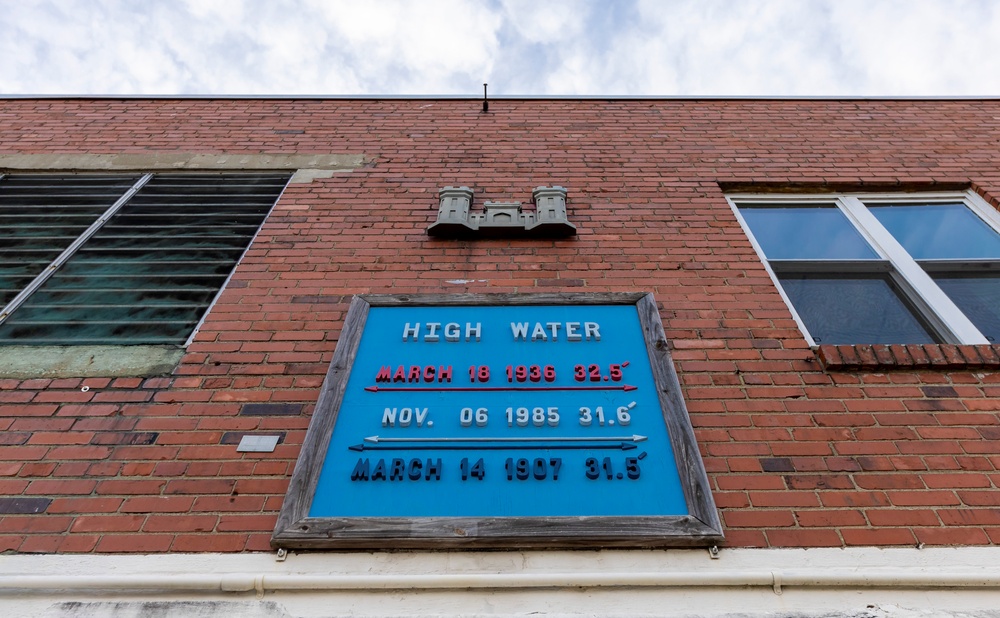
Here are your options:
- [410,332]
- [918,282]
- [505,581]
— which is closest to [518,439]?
[505,581]

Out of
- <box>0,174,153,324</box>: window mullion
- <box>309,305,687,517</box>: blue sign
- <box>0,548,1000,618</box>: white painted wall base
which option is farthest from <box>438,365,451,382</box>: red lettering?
<box>0,174,153,324</box>: window mullion

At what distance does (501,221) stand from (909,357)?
2780mm

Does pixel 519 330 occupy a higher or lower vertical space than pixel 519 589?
higher

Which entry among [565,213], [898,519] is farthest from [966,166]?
[898,519]

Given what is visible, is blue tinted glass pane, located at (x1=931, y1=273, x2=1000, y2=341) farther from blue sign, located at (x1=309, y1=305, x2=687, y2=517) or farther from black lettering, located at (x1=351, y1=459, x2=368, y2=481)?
black lettering, located at (x1=351, y1=459, x2=368, y2=481)

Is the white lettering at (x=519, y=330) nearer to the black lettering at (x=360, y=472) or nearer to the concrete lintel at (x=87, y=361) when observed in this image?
the black lettering at (x=360, y=472)

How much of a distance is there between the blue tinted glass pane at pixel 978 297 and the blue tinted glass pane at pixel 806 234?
1.66ft

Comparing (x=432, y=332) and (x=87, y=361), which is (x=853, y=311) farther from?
(x=87, y=361)

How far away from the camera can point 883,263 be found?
4.38 meters

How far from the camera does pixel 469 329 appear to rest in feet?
11.8

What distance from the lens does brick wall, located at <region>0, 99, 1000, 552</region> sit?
2.72 metres

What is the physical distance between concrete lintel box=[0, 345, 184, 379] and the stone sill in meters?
3.91

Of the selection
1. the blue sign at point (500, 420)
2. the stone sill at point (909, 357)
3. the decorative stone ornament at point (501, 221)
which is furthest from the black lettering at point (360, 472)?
the stone sill at point (909, 357)

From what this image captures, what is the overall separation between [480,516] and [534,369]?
95 centimetres
